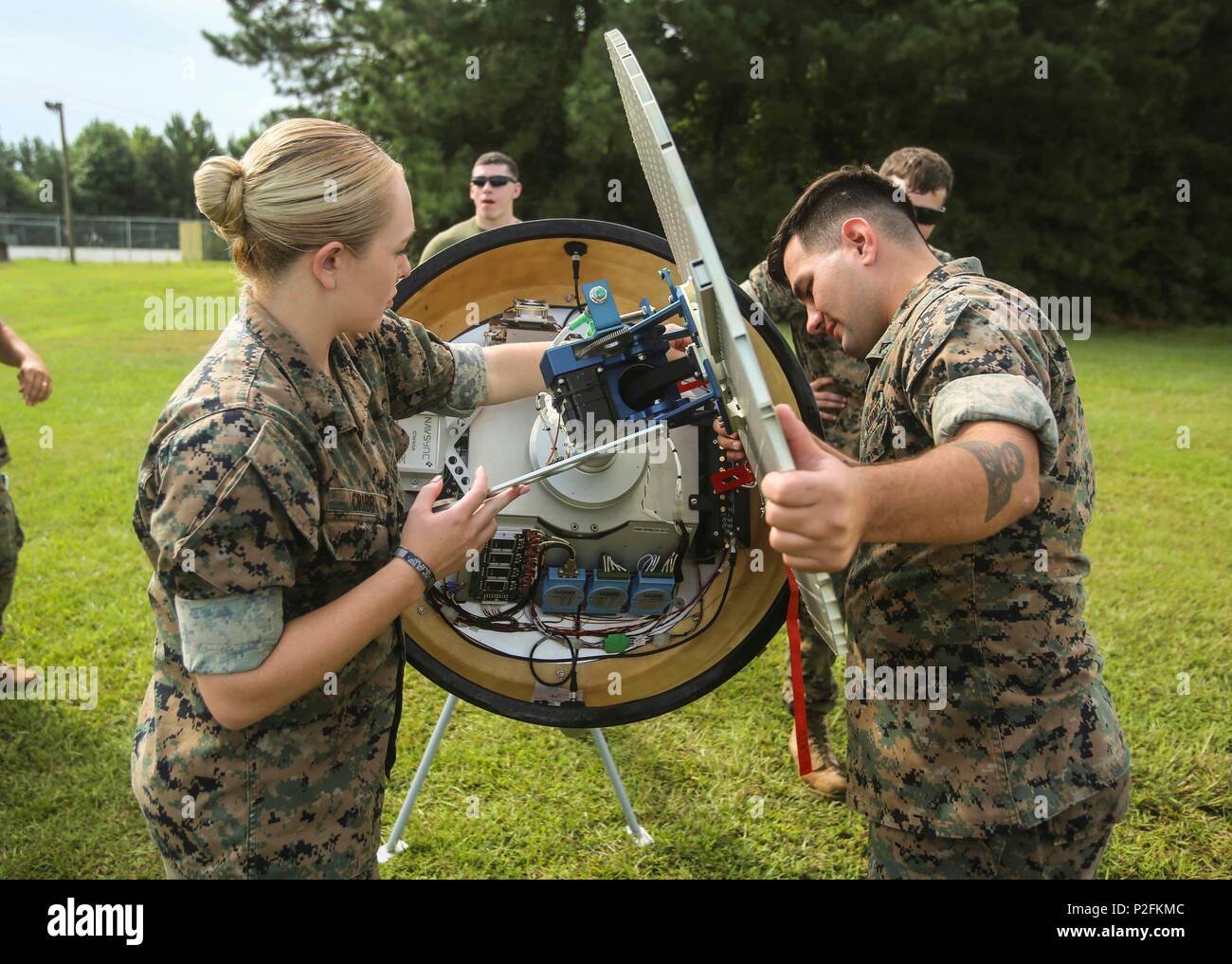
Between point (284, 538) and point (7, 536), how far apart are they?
3.03m

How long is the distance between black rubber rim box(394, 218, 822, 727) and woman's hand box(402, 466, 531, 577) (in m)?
0.66

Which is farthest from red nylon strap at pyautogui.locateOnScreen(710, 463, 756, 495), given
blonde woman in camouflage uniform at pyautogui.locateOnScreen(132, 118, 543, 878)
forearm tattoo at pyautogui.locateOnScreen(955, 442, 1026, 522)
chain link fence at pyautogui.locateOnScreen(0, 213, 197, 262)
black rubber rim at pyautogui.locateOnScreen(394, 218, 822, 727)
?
chain link fence at pyautogui.locateOnScreen(0, 213, 197, 262)

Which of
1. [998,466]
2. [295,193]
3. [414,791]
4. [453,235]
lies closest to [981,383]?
[998,466]

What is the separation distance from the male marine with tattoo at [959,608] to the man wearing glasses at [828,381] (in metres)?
1.60

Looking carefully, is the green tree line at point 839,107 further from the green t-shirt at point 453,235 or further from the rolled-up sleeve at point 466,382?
the rolled-up sleeve at point 466,382

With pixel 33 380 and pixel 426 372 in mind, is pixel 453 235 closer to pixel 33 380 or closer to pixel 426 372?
pixel 33 380

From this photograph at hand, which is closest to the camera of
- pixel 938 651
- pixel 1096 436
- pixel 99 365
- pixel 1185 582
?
pixel 938 651

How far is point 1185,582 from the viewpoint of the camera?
5.75 metres

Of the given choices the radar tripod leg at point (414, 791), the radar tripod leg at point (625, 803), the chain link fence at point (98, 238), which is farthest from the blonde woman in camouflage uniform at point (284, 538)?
the chain link fence at point (98, 238)

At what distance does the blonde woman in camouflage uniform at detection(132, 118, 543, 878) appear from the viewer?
4.98ft

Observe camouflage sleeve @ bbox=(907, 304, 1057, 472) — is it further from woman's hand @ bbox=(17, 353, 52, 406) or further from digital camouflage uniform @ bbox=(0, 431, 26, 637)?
woman's hand @ bbox=(17, 353, 52, 406)

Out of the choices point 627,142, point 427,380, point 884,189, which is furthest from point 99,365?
point 884,189

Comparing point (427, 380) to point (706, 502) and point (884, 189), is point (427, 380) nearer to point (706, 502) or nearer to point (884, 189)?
point (706, 502)
